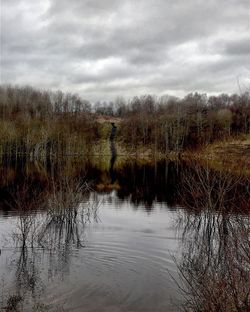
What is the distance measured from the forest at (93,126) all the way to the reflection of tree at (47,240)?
95.6 meters

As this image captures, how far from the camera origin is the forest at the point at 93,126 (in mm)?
127688

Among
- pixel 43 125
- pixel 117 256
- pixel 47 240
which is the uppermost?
pixel 43 125

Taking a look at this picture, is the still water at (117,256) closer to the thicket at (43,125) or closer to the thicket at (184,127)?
the thicket at (43,125)

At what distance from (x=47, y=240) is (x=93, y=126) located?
14064 centimetres

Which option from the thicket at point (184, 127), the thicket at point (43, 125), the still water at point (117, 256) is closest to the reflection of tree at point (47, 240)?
the still water at point (117, 256)

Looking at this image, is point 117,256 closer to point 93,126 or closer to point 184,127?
point 184,127

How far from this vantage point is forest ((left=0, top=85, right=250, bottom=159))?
12769cm

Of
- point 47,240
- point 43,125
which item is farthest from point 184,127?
point 47,240

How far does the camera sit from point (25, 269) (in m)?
20.6

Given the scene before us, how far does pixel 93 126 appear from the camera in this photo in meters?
165

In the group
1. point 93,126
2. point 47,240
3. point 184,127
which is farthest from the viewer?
point 93,126

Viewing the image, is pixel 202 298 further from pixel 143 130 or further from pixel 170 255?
pixel 143 130

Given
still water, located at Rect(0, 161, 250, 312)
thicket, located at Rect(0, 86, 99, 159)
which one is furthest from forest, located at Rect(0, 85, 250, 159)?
still water, located at Rect(0, 161, 250, 312)

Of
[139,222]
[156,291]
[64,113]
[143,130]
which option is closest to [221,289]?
[156,291]
